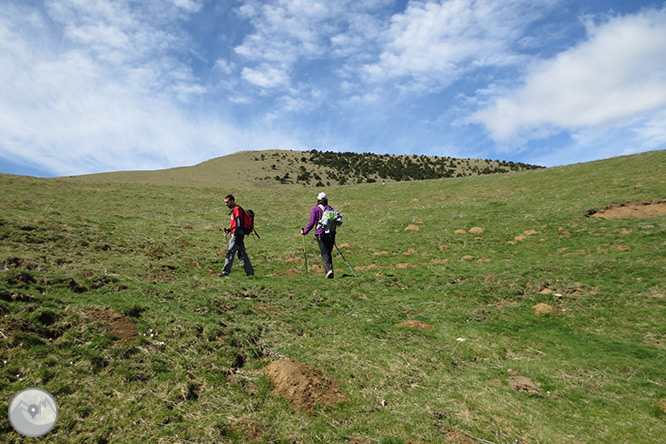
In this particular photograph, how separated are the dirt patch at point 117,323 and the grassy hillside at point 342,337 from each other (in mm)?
37

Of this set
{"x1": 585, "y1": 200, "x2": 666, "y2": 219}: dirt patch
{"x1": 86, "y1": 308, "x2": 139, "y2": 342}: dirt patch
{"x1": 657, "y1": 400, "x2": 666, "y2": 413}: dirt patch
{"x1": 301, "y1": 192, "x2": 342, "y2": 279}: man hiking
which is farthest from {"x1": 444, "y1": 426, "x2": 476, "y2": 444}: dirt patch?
{"x1": 585, "y1": 200, "x2": 666, "y2": 219}: dirt patch

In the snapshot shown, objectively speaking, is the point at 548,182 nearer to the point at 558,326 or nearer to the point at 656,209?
the point at 656,209

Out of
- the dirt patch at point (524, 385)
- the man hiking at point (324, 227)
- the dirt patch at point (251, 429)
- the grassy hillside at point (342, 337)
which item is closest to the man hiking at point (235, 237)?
the grassy hillside at point (342, 337)

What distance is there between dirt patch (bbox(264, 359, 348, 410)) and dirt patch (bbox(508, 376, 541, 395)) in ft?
12.2

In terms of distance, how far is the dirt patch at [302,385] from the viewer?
5.34m

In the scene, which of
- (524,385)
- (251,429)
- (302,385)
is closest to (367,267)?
(524,385)

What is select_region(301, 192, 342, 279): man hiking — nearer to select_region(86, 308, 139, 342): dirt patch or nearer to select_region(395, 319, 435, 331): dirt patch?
select_region(395, 319, 435, 331): dirt patch

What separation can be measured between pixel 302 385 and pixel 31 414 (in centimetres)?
365

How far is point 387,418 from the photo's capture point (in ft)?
17.0

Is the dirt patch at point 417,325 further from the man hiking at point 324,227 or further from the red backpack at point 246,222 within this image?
the red backpack at point 246,222

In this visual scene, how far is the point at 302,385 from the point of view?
5574 millimetres

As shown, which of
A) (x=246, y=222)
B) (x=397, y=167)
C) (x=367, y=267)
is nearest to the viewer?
(x=246, y=222)

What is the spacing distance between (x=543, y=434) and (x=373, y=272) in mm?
10545

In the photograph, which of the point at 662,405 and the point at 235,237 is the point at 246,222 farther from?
the point at 662,405
